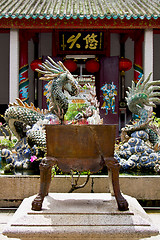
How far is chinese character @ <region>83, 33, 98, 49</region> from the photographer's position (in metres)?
8.20

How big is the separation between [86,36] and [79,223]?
284 inches

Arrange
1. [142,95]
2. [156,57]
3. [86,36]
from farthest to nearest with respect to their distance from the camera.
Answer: [156,57] < [86,36] < [142,95]

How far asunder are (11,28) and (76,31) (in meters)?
2.01

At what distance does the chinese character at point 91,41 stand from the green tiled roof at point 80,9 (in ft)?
2.89

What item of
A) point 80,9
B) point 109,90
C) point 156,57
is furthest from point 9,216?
point 156,57

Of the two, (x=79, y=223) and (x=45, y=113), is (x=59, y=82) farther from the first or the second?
(x=79, y=223)

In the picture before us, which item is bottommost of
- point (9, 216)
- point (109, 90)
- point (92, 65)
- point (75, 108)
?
point (9, 216)

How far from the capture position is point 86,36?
322 inches

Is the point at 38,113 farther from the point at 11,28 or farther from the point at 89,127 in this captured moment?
the point at 11,28

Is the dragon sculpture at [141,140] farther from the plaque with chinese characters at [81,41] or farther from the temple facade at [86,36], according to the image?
the plaque with chinese characters at [81,41]

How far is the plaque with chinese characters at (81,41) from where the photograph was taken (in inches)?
322

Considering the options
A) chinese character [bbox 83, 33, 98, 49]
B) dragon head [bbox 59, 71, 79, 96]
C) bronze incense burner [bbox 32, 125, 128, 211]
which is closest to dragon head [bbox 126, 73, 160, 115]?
dragon head [bbox 59, 71, 79, 96]

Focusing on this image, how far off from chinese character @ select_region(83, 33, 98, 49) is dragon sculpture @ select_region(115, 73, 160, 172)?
4275mm

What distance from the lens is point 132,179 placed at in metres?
3.00
